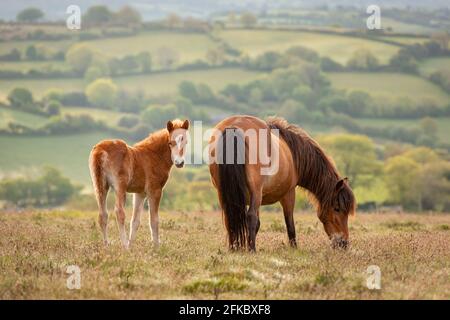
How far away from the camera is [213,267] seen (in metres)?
11.1

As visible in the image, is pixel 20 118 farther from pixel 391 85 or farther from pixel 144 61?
pixel 391 85

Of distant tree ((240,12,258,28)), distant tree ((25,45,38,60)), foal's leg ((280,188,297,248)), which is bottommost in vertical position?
distant tree ((25,45,38,60))

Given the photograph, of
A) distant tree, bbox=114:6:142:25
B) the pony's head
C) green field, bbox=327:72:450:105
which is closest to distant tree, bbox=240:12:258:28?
distant tree, bbox=114:6:142:25

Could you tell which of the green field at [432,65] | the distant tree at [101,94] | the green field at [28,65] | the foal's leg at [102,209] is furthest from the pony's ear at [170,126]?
the green field at [28,65]

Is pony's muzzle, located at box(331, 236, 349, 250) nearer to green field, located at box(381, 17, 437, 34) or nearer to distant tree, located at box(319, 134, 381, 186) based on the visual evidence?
distant tree, located at box(319, 134, 381, 186)

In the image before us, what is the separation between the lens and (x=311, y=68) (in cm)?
9925

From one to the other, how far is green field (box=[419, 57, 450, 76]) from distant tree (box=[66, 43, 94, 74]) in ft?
132

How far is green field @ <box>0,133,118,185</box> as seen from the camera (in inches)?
2702

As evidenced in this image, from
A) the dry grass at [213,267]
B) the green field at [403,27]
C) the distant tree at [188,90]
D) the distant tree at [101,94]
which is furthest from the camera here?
the green field at [403,27]

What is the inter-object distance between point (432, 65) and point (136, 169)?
81.7 meters

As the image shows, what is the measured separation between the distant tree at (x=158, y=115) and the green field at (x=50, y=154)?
1508 cm

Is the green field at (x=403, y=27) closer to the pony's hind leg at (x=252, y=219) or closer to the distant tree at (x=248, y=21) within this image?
the distant tree at (x=248, y=21)

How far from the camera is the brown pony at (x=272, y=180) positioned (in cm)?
1238
